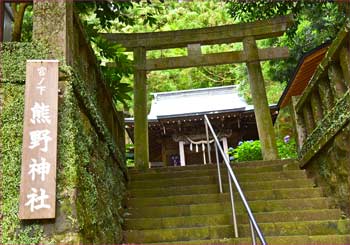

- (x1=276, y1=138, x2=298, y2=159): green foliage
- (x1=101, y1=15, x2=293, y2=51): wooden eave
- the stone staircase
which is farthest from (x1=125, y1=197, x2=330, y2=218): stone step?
(x1=276, y1=138, x2=298, y2=159): green foliage

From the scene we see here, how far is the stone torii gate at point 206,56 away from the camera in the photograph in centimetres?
707

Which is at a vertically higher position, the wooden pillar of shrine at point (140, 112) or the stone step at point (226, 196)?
the wooden pillar of shrine at point (140, 112)

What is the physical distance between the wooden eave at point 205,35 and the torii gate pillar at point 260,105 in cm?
21

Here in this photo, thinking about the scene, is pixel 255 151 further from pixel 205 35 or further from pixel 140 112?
pixel 140 112

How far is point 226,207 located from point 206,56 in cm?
410

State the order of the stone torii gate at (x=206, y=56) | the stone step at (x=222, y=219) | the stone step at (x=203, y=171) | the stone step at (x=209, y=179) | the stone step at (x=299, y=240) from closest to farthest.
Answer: the stone step at (x=299, y=240) → the stone step at (x=222, y=219) → the stone step at (x=209, y=179) → the stone step at (x=203, y=171) → the stone torii gate at (x=206, y=56)

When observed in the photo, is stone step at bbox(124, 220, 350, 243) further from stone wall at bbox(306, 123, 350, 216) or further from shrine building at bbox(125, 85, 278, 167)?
shrine building at bbox(125, 85, 278, 167)

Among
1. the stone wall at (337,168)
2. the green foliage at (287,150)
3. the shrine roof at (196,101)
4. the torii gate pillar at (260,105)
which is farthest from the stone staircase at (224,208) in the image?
the shrine roof at (196,101)

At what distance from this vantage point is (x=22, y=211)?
7.23 feet

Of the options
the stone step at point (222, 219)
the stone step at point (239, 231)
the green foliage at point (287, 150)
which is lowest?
the stone step at point (239, 231)

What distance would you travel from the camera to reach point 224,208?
4.23m

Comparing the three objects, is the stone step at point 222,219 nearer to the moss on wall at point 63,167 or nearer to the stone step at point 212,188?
the stone step at point 212,188

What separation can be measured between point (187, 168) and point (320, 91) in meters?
2.11

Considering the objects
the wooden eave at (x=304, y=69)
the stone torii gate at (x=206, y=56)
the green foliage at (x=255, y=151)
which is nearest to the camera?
the wooden eave at (x=304, y=69)
